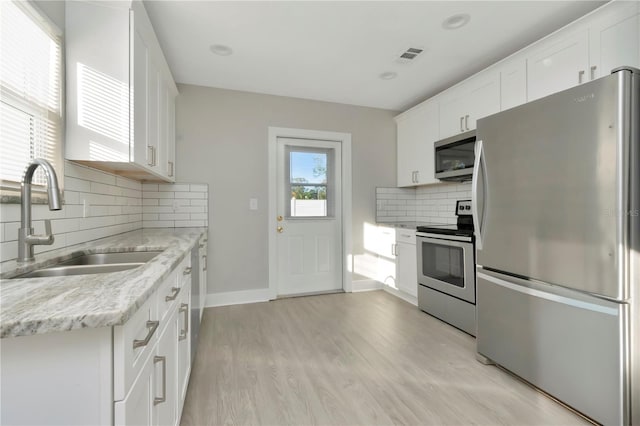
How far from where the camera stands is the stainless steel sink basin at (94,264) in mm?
1215

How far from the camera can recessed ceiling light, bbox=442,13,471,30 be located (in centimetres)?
211

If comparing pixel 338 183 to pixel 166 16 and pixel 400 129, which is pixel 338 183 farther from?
pixel 166 16

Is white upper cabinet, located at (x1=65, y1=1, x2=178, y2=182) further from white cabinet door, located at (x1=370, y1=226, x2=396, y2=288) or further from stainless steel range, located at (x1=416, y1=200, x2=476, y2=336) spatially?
white cabinet door, located at (x1=370, y1=226, x2=396, y2=288)

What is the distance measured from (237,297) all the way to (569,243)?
300cm

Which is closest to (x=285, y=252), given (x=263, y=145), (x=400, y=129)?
(x=263, y=145)

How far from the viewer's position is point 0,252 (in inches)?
45.9

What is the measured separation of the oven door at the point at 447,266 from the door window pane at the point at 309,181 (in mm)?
1306

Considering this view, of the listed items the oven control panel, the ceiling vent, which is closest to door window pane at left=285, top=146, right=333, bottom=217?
the ceiling vent

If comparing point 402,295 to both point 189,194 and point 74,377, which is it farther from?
point 74,377

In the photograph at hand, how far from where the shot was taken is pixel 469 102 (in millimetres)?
2824

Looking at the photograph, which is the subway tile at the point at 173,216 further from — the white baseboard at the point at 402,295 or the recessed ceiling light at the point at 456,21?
the recessed ceiling light at the point at 456,21

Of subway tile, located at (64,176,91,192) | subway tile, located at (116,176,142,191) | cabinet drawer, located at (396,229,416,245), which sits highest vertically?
subway tile, located at (116,176,142,191)

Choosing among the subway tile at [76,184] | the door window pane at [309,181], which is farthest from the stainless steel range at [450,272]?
the subway tile at [76,184]

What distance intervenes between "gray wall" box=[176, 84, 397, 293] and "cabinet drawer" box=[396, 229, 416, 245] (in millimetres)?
1550
